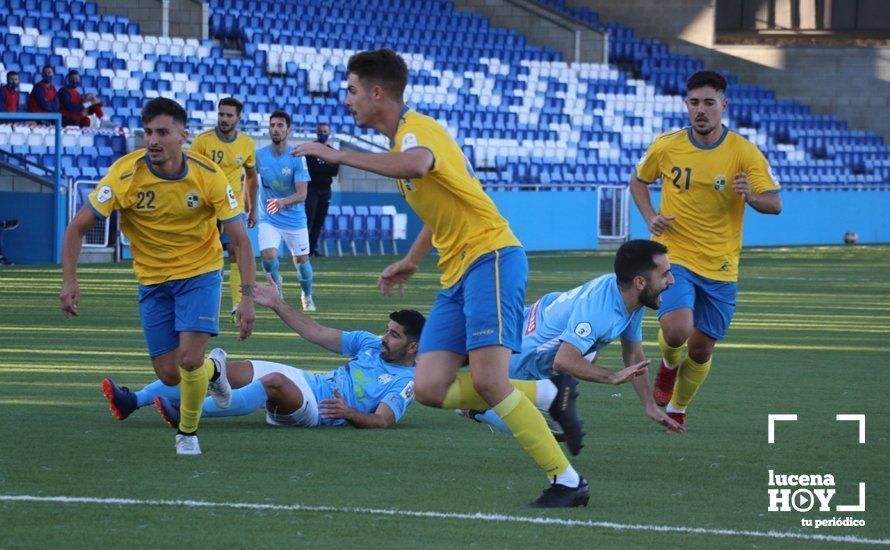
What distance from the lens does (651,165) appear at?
9.32m

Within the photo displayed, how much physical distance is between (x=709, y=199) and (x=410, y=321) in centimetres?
199

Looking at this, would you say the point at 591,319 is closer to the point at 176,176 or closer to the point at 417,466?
the point at 417,466

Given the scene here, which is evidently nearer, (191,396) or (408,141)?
(408,141)

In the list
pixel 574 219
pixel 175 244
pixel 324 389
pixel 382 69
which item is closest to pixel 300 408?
pixel 324 389

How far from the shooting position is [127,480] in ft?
22.1

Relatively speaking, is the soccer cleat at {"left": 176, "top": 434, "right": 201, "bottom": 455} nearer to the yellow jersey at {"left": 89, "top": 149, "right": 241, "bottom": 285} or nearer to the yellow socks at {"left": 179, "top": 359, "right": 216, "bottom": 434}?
the yellow socks at {"left": 179, "top": 359, "right": 216, "bottom": 434}

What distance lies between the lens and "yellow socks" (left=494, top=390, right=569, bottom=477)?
6.28 m

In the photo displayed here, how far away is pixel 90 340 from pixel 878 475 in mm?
7902

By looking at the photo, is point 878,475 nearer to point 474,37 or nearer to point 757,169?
point 757,169

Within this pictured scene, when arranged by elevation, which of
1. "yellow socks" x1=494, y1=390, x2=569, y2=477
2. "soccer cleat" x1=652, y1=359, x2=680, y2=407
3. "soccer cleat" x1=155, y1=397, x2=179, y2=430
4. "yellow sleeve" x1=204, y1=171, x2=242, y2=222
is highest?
"yellow sleeve" x1=204, y1=171, x2=242, y2=222

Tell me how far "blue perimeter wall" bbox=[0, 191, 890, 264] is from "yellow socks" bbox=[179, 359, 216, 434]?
660 inches

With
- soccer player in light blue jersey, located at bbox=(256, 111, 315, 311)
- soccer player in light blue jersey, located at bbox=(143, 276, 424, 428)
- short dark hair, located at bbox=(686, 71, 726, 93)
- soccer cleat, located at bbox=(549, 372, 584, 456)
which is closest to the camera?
soccer cleat, located at bbox=(549, 372, 584, 456)

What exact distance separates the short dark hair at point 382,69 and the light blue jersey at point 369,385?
2459mm

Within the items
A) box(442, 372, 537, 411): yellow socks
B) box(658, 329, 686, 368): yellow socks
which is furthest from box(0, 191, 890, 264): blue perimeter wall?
box(442, 372, 537, 411): yellow socks
